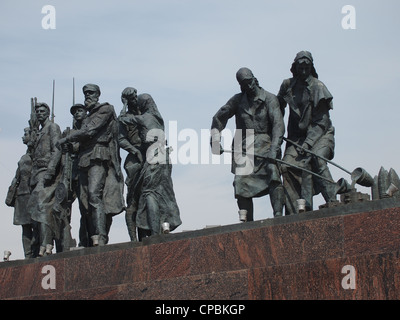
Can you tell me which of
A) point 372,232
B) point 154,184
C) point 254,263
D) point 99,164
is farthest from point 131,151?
point 372,232

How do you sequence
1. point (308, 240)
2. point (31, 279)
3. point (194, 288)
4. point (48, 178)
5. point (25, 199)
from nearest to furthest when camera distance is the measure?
point (308, 240), point (194, 288), point (31, 279), point (48, 178), point (25, 199)

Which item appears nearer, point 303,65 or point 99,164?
point 303,65

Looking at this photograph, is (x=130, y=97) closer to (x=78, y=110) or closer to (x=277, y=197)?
(x=78, y=110)

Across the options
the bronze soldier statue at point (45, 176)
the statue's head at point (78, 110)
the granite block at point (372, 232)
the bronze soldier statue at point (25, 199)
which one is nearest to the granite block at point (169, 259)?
the granite block at point (372, 232)

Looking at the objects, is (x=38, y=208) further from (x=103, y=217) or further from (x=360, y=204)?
(x=360, y=204)

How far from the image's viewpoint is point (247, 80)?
1858cm

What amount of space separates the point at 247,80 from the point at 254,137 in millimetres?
964

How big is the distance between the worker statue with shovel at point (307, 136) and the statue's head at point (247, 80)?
1.79ft

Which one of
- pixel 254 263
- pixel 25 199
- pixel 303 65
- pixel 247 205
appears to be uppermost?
pixel 303 65

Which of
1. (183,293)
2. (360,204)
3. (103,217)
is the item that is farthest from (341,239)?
(103,217)

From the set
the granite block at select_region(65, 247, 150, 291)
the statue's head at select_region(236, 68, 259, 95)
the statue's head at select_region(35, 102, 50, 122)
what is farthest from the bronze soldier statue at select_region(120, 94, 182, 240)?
the statue's head at select_region(35, 102, 50, 122)

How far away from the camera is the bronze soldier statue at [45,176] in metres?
20.6

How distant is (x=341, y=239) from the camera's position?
52.3ft

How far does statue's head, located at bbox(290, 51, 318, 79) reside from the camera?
18359 mm
